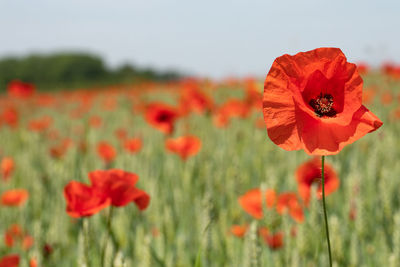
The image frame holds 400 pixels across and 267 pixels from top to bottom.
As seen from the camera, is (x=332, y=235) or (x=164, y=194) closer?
(x=332, y=235)

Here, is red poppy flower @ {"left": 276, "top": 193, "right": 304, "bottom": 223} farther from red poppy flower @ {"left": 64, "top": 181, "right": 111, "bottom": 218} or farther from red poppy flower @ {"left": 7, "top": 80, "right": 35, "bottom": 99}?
red poppy flower @ {"left": 7, "top": 80, "right": 35, "bottom": 99}

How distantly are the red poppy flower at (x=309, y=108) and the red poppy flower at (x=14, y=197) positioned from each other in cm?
127

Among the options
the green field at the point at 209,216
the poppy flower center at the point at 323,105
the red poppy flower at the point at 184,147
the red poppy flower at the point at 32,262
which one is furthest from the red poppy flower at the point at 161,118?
the poppy flower center at the point at 323,105

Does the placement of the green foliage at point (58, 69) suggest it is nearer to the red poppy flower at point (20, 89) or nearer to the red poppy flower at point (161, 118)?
the red poppy flower at point (20, 89)

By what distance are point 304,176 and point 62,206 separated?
2.93 ft

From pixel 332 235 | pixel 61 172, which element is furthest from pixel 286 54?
pixel 61 172

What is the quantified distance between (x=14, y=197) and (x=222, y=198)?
0.81 meters

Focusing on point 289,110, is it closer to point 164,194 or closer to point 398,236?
point 398,236

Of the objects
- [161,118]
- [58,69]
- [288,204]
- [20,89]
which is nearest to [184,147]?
[161,118]

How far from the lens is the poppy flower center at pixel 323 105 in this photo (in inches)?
21.4

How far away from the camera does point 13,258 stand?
2.68ft

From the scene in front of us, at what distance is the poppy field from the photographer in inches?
21.6

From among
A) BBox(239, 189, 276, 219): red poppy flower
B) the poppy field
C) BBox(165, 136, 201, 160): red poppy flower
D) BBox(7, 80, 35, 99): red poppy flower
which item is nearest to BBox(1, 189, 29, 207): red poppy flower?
the poppy field

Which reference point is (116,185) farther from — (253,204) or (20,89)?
(20,89)
